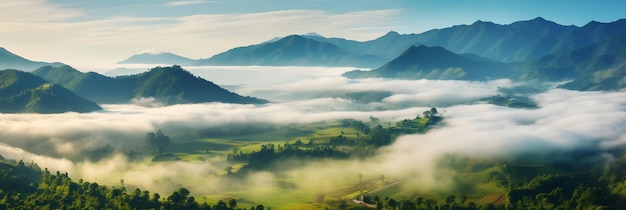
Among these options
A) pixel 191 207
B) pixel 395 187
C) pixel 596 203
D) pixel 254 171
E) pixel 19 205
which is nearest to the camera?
pixel 19 205

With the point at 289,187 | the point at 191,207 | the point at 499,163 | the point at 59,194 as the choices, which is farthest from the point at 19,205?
the point at 499,163

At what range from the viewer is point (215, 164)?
198 meters

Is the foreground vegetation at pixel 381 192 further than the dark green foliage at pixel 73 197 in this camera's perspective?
Yes

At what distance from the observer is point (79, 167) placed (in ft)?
640

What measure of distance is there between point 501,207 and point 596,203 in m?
21.1

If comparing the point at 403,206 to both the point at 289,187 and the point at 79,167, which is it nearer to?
the point at 289,187

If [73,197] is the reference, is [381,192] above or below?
below

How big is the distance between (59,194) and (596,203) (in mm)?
120678

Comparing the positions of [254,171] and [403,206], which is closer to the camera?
[403,206]

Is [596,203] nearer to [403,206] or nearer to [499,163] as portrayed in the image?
[403,206]

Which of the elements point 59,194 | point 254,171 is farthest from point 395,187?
point 59,194

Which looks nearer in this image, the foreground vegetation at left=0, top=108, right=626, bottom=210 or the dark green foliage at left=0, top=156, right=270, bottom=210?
the dark green foliage at left=0, top=156, right=270, bottom=210

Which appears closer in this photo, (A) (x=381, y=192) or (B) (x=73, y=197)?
(B) (x=73, y=197)

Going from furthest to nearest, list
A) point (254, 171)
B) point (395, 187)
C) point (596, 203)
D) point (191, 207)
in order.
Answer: point (254, 171) < point (395, 187) < point (596, 203) < point (191, 207)
